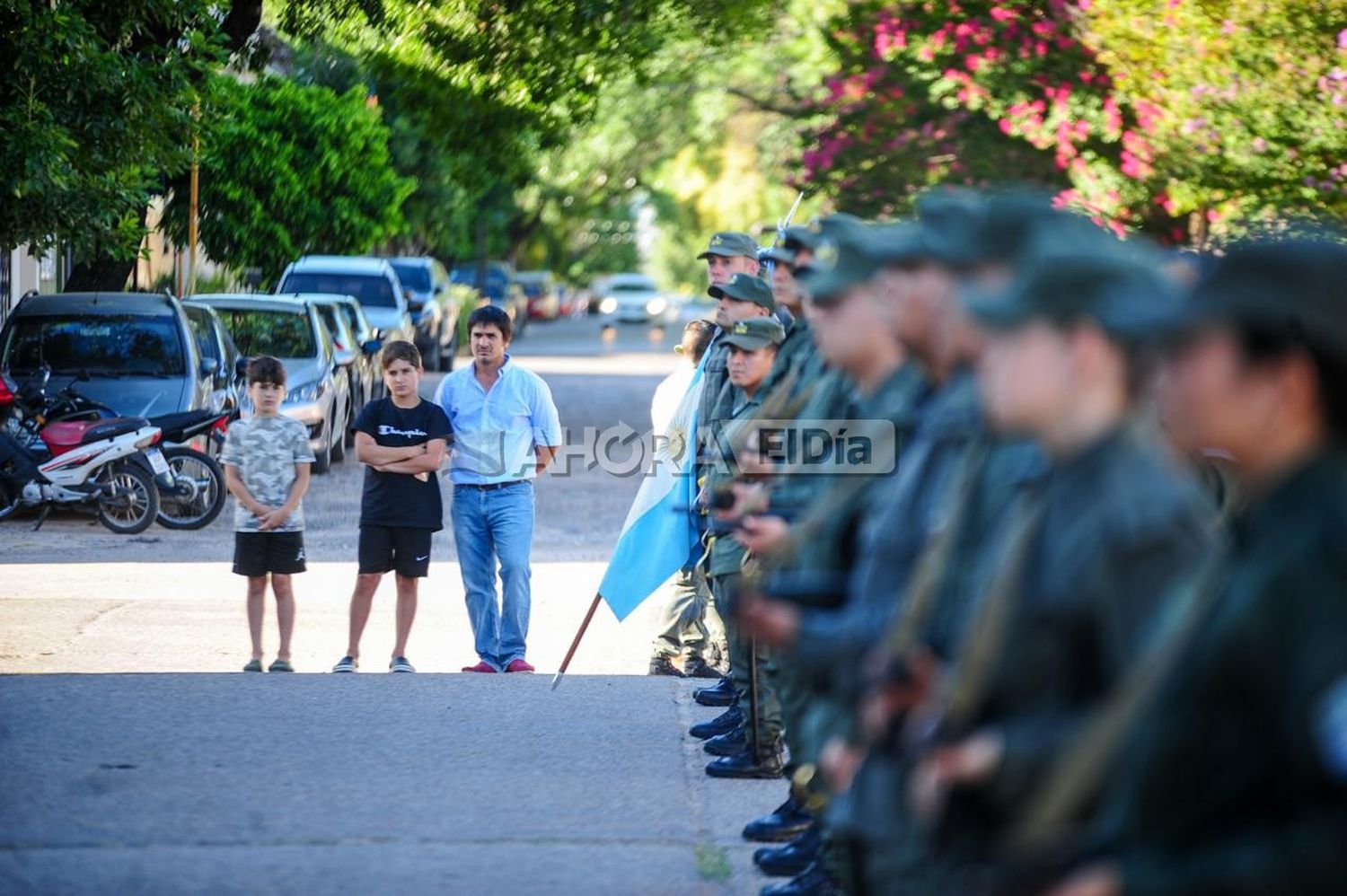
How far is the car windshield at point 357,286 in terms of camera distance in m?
26.2

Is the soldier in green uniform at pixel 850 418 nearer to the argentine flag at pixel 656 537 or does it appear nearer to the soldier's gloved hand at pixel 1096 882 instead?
the soldier's gloved hand at pixel 1096 882

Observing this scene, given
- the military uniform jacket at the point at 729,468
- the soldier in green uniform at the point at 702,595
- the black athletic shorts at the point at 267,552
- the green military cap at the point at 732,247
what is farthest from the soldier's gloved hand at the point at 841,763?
the black athletic shorts at the point at 267,552

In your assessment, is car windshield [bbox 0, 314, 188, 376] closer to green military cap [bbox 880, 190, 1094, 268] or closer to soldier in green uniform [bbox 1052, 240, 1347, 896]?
green military cap [bbox 880, 190, 1094, 268]

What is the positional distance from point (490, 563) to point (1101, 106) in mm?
12324

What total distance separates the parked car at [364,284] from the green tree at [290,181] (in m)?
0.74

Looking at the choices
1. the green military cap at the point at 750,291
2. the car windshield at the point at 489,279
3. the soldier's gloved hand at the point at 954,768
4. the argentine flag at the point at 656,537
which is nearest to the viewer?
the soldier's gloved hand at the point at 954,768

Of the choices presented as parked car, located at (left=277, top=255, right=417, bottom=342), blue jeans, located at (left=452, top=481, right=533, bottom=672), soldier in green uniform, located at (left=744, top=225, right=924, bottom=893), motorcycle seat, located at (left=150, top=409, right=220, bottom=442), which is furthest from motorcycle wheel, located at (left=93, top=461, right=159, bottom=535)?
parked car, located at (left=277, top=255, right=417, bottom=342)

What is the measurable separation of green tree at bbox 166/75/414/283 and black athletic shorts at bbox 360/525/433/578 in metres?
16.1

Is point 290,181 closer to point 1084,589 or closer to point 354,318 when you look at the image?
point 354,318

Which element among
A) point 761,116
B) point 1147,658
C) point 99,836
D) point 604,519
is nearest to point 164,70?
point 604,519

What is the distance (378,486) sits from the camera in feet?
31.9

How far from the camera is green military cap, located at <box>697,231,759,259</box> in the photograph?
28.1 feet

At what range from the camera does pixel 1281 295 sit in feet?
8.23

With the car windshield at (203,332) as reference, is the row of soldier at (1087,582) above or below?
above
